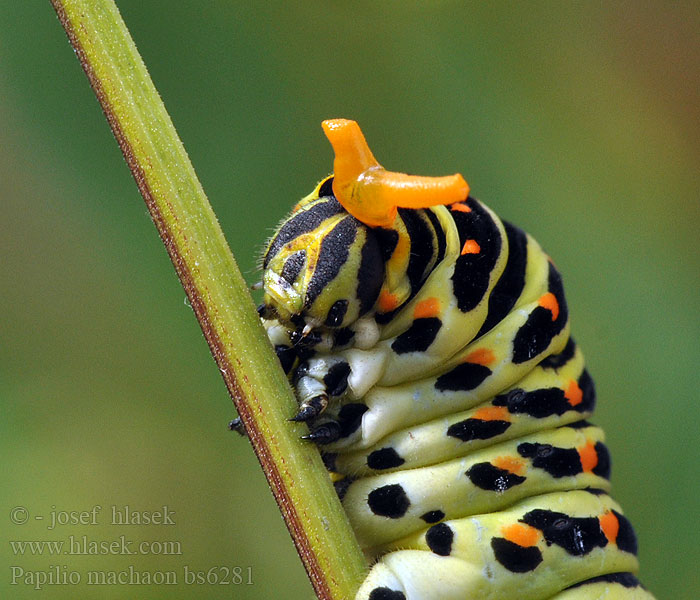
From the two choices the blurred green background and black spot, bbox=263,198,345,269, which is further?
the blurred green background

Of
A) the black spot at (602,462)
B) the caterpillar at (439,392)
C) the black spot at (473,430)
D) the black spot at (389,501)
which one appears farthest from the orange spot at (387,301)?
the black spot at (602,462)

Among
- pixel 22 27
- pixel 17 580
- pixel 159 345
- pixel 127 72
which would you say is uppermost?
pixel 22 27

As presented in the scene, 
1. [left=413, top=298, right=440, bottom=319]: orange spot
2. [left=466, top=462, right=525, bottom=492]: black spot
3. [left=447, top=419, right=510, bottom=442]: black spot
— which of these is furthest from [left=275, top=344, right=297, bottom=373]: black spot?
[left=466, top=462, right=525, bottom=492]: black spot

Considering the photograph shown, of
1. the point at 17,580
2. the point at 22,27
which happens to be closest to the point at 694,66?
the point at 22,27

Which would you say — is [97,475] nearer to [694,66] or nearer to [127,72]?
[127,72]

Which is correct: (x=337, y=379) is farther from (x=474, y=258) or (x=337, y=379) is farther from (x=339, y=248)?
(x=474, y=258)

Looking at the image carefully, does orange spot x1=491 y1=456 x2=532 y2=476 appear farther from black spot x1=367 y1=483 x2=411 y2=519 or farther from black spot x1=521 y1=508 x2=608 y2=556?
black spot x1=367 y1=483 x2=411 y2=519
